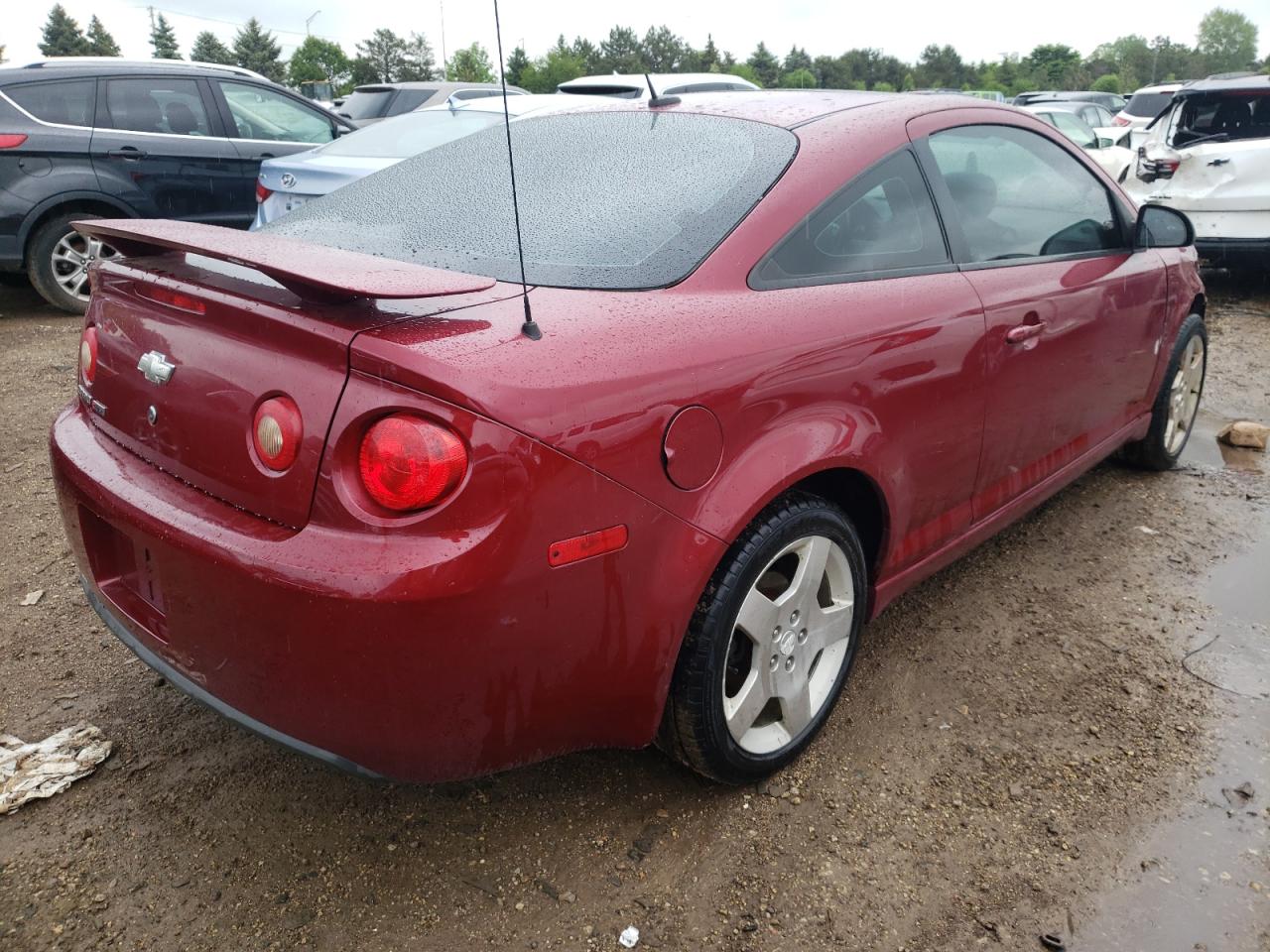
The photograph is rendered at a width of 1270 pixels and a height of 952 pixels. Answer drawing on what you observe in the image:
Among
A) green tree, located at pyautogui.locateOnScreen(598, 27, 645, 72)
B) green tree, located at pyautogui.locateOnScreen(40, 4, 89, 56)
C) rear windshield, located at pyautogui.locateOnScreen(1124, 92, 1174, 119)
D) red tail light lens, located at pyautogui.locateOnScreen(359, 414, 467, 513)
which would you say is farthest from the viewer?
green tree, located at pyautogui.locateOnScreen(40, 4, 89, 56)

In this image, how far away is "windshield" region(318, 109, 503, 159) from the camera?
6.21 m

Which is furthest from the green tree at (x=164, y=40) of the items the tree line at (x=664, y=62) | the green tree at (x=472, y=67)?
the green tree at (x=472, y=67)

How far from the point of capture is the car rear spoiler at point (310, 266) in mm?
1646

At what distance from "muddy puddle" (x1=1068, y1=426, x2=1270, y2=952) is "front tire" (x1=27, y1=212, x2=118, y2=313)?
6844 millimetres

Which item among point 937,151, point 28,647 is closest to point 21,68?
point 28,647

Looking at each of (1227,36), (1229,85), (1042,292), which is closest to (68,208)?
(1042,292)

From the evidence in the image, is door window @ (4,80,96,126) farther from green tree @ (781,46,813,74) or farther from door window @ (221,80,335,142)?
green tree @ (781,46,813,74)

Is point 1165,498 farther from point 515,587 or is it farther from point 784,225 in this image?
point 515,587

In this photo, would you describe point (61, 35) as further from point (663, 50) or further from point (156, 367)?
point (156, 367)

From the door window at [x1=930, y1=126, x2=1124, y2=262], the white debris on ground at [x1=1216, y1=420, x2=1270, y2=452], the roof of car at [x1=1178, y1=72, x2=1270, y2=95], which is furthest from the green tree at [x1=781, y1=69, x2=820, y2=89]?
the roof of car at [x1=1178, y1=72, x2=1270, y2=95]

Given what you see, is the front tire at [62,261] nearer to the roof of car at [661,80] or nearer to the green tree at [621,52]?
the roof of car at [661,80]

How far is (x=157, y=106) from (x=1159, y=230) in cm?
673

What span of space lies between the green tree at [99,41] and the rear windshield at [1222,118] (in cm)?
9207

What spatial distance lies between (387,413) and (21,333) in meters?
6.26
